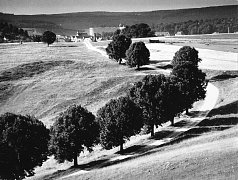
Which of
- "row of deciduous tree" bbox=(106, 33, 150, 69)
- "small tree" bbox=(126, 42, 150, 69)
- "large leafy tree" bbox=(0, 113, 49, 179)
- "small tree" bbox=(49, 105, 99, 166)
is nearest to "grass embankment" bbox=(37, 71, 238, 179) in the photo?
"small tree" bbox=(49, 105, 99, 166)

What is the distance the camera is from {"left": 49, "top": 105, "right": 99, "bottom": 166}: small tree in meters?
45.9

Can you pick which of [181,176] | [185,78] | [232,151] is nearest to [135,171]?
[181,176]

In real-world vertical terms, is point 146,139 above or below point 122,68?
below

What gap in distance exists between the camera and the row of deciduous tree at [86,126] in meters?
43.0

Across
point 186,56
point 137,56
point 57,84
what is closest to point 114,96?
point 57,84

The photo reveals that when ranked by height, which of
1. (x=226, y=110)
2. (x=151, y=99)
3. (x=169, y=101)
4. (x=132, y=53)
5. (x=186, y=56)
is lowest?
(x=226, y=110)

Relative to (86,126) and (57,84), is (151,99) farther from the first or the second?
(57,84)

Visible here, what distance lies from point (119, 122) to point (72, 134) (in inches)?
291

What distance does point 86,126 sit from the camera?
47438 millimetres

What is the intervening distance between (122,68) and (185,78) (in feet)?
157

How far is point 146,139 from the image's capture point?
53250 mm

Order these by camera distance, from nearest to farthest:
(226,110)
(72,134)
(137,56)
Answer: (72,134)
(226,110)
(137,56)

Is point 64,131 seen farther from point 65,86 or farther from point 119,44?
point 119,44

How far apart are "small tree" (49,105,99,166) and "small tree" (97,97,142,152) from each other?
1.68m
